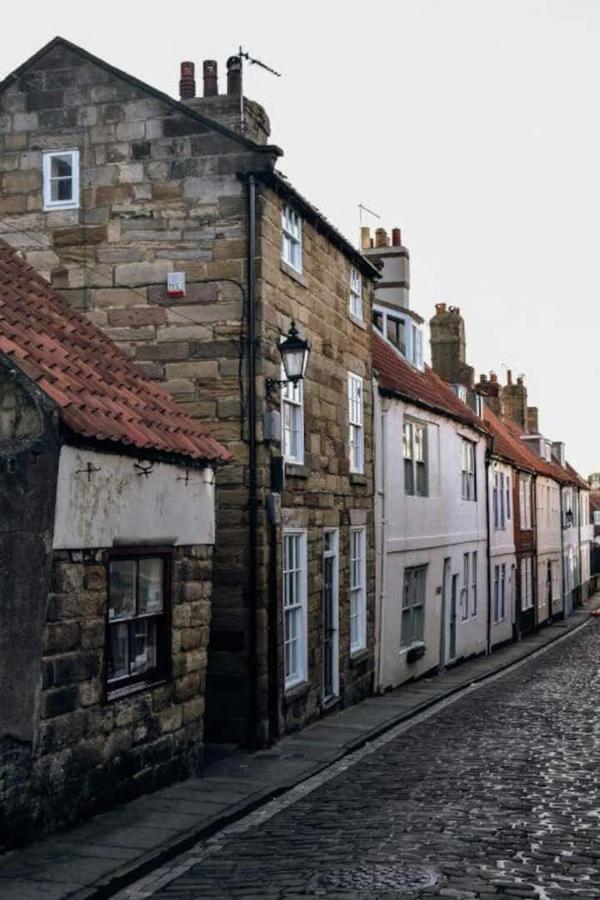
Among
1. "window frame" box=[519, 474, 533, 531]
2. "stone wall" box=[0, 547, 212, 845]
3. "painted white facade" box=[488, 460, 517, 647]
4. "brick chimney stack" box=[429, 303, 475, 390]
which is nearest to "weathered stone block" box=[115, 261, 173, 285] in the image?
"stone wall" box=[0, 547, 212, 845]

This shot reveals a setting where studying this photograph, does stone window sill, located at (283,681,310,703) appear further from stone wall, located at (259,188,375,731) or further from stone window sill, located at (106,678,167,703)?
stone window sill, located at (106,678,167,703)

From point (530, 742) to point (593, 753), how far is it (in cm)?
112

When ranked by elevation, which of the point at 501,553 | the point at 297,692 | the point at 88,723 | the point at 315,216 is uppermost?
the point at 315,216

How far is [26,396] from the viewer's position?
380 inches

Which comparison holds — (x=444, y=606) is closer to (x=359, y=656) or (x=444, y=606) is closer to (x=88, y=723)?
(x=359, y=656)

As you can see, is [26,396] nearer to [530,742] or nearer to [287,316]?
[287,316]

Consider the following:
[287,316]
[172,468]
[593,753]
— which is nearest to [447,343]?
[287,316]

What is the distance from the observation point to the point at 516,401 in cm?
5241

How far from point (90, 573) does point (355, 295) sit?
11.4 metres

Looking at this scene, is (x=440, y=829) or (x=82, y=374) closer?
(x=440, y=829)

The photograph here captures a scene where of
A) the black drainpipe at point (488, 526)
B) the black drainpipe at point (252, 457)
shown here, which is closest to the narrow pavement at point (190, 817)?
the black drainpipe at point (252, 457)

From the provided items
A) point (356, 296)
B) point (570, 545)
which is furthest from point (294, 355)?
point (570, 545)

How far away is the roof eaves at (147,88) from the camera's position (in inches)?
598

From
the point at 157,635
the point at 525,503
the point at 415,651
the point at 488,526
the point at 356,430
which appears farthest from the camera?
the point at 525,503
